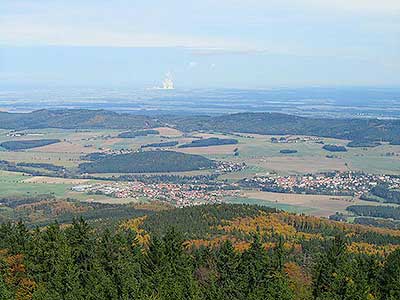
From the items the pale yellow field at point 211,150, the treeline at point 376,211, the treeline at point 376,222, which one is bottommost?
the pale yellow field at point 211,150

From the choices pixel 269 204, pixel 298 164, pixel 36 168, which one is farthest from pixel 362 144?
pixel 36 168

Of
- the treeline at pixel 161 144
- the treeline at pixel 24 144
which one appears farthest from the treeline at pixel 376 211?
the treeline at pixel 24 144

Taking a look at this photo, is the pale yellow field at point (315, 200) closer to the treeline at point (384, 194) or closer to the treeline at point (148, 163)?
the treeline at point (384, 194)

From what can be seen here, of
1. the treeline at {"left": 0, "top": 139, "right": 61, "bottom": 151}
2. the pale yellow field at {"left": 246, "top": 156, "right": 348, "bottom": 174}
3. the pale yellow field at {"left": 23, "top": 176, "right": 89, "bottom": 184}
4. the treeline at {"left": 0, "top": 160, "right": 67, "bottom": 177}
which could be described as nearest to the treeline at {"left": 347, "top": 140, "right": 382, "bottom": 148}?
the pale yellow field at {"left": 246, "top": 156, "right": 348, "bottom": 174}

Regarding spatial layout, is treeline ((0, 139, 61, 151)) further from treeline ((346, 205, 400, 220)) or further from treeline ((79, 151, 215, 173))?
treeline ((346, 205, 400, 220))

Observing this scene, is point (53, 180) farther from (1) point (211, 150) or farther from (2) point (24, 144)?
(2) point (24, 144)

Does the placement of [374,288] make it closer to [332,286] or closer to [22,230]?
[332,286]

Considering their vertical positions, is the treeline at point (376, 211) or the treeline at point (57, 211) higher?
the treeline at point (57, 211)
